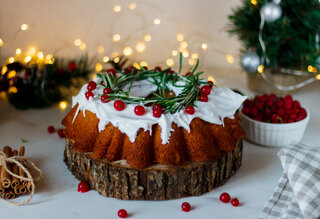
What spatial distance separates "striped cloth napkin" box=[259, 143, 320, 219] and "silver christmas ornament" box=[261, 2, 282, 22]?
73 centimetres

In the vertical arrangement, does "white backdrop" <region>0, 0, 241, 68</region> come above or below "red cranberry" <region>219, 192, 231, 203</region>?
above

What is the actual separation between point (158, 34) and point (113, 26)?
0.31m

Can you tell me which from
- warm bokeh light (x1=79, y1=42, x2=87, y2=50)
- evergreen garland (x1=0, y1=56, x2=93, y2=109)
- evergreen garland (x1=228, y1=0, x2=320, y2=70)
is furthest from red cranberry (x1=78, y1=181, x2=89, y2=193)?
warm bokeh light (x1=79, y1=42, x2=87, y2=50)

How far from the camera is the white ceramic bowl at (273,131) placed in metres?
1.84

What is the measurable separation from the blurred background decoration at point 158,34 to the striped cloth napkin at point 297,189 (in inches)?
28.7

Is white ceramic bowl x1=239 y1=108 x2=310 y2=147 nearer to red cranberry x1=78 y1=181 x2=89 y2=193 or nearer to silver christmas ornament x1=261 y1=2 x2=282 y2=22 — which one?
silver christmas ornament x1=261 y1=2 x2=282 y2=22

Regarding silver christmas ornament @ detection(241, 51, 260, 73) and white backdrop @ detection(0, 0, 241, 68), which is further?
white backdrop @ detection(0, 0, 241, 68)

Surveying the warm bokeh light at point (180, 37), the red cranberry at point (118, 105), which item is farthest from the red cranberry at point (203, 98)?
the warm bokeh light at point (180, 37)

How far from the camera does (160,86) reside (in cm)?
173

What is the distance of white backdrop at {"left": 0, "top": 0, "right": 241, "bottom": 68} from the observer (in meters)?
2.57

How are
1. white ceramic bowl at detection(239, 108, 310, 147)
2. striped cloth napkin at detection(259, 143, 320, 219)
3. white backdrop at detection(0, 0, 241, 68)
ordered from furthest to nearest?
white backdrop at detection(0, 0, 241, 68) < white ceramic bowl at detection(239, 108, 310, 147) < striped cloth napkin at detection(259, 143, 320, 219)

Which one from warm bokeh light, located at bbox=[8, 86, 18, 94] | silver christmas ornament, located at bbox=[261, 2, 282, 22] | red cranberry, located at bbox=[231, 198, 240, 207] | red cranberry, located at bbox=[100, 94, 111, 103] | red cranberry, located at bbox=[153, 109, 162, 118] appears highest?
silver christmas ornament, located at bbox=[261, 2, 282, 22]

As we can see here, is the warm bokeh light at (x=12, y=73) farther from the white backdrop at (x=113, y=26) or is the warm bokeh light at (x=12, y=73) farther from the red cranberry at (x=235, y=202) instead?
the red cranberry at (x=235, y=202)

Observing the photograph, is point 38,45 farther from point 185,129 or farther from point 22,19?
point 185,129
